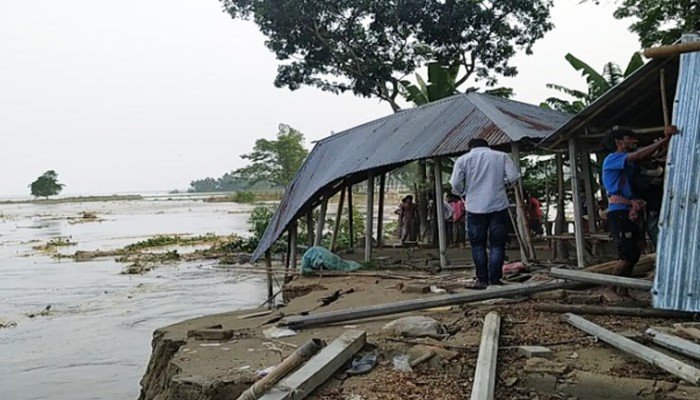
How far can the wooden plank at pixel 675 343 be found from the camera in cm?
396

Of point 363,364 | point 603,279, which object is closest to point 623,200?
point 603,279

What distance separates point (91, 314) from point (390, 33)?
41.3 ft

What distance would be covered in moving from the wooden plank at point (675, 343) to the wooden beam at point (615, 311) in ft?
2.22

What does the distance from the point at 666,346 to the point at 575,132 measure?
15.5 ft

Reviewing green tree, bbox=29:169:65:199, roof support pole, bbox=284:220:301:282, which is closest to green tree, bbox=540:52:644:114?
roof support pole, bbox=284:220:301:282

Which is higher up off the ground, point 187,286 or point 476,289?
point 476,289

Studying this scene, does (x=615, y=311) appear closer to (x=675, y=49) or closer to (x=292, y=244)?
(x=675, y=49)

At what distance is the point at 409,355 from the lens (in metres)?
4.54

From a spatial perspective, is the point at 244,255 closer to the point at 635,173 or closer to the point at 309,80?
the point at 309,80

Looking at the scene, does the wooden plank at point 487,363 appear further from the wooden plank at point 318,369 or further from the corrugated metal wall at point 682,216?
the corrugated metal wall at point 682,216

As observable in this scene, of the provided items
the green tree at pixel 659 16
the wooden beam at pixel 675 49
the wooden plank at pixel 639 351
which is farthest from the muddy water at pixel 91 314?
the green tree at pixel 659 16

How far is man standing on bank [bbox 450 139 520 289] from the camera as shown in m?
6.68

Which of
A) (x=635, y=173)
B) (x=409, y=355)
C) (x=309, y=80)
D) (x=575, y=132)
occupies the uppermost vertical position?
(x=309, y=80)

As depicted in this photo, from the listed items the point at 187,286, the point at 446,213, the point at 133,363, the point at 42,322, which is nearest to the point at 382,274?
the point at 133,363
